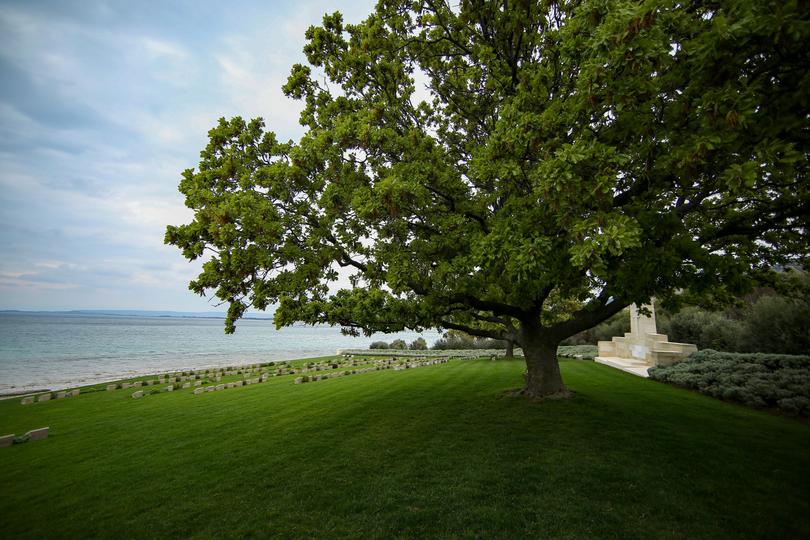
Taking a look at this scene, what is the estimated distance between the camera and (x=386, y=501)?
243 inches

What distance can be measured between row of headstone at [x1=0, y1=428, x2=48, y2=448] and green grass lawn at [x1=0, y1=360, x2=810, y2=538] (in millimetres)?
423

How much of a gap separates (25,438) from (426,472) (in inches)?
492

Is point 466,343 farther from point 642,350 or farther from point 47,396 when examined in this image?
point 47,396

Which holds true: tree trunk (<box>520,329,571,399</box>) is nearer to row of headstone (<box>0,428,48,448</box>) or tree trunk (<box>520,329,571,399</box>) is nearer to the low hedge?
the low hedge

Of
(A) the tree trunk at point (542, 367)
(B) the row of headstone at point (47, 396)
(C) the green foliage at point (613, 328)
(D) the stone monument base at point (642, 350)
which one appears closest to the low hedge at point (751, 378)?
(D) the stone monument base at point (642, 350)

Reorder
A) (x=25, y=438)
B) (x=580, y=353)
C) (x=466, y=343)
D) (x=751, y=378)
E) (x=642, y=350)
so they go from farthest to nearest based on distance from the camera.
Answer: (x=466, y=343)
(x=580, y=353)
(x=642, y=350)
(x=751, y=378)
(x=25, y=438)

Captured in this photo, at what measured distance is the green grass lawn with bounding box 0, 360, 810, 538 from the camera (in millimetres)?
5539

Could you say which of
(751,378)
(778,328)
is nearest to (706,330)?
(778,328)

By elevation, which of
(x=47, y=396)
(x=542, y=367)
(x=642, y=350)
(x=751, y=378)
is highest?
(x=642, y=350)

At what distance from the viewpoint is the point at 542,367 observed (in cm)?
1212

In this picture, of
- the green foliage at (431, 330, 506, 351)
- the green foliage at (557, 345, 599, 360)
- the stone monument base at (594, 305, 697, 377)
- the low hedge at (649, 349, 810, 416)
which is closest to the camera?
the low hedge at (649, 349, 810, 416)

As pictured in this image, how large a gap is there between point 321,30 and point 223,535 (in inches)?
503

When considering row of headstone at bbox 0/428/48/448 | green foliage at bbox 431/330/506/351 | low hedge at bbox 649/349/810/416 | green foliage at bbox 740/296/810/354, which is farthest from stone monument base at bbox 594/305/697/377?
row of headstone at bbox 0/428/48/448

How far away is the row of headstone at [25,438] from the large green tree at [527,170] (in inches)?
312
